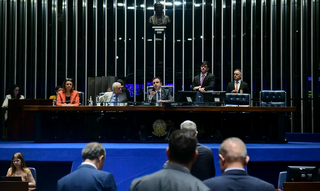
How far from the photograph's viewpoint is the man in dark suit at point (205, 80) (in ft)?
26.6

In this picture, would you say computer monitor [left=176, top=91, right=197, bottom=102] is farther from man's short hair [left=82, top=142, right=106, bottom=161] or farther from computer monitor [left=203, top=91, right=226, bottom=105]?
man's short hair [left=82, top=142, right=106, bottom=161]

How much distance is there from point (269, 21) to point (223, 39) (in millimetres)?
1219

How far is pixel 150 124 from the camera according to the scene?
727 cm

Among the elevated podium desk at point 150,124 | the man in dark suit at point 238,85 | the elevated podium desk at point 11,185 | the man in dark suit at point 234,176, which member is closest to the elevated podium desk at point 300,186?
the man in dark suit at point 234,176

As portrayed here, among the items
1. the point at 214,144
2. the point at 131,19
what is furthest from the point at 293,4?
the point at 214,144

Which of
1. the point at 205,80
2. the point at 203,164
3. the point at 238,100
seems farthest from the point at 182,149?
the point at 205,80

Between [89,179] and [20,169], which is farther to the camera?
[20,169]

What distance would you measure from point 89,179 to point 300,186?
2107mm

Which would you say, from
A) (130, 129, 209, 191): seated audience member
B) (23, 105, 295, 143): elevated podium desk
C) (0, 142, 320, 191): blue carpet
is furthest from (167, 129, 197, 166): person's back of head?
(23, 105, 295, 143): elevated podium desk

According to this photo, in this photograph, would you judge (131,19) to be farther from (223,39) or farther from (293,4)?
(293,4)

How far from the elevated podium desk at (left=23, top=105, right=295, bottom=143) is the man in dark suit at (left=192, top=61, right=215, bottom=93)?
3.10 ft

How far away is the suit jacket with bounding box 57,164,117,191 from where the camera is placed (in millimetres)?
2900

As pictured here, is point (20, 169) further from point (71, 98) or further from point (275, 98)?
point (275, 98)

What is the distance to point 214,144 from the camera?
7055 millimetres
